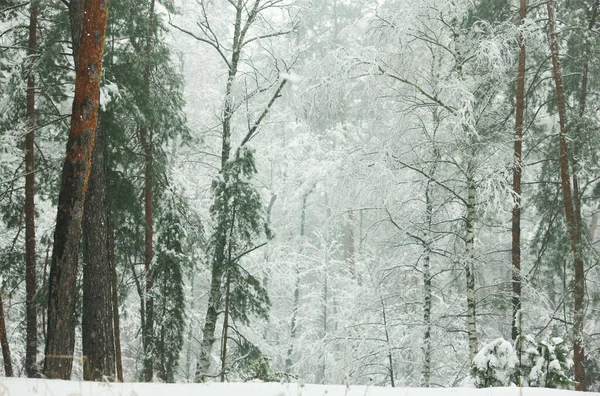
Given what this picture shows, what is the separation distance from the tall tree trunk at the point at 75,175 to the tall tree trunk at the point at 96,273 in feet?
5.77

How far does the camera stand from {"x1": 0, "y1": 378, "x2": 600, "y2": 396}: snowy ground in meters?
3.13

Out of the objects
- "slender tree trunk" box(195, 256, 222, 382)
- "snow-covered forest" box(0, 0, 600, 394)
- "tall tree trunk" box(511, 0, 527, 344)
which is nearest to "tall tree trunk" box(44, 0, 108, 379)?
"snow-covered forest" box(0, 0, 600, 394)

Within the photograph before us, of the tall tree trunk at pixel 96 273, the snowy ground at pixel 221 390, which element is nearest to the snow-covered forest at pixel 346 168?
the tall tree trunk at pixel 96 273

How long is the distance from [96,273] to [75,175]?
237 centimetres

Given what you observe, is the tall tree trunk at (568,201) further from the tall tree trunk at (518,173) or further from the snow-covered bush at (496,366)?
the snow-covered bush at (496,366)

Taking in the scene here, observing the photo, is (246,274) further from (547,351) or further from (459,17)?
(547,351)

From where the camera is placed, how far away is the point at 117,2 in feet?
30.3

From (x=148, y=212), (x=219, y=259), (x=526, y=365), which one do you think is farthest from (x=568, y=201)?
(x=148, y=212)

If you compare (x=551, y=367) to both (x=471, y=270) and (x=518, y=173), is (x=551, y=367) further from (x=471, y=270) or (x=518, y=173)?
(x=518, y=173)

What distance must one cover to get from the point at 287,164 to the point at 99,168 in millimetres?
16795

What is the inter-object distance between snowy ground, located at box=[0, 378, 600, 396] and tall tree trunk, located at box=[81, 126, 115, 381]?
4.70 m

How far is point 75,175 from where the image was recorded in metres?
6.18

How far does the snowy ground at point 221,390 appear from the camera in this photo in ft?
10.3

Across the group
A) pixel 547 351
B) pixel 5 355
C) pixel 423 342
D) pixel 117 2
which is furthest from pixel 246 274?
pixel 547 351
